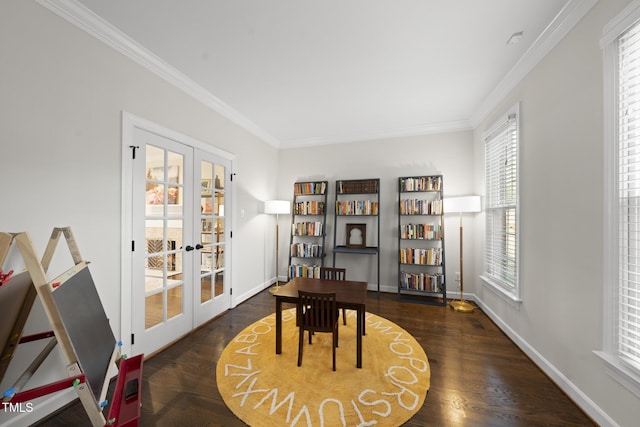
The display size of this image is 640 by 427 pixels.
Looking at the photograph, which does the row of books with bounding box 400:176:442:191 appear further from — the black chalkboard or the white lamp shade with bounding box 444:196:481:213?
the black chalkboard

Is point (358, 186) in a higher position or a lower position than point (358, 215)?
higher

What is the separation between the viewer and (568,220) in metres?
1.93

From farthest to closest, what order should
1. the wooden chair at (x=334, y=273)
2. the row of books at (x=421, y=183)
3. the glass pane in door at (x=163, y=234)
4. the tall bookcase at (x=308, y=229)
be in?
the tall bookcase at (x=308, y=229)
the row of books at (x=421, y=183)
the wooden chair at (x=334, y=273)
the glass pane in door at (x=163, y=234)

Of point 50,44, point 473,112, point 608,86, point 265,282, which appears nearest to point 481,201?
point 473,112

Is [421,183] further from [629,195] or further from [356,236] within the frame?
[629,195]

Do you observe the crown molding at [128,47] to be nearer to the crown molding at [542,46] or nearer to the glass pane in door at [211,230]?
the glass pane in door at [211,230]

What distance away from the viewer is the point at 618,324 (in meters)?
1.53

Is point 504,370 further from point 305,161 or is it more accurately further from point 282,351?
point 305,161

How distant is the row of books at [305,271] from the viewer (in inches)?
172

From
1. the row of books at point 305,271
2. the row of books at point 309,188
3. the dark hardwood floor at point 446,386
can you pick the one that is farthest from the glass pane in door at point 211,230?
the row of books at point 309,188

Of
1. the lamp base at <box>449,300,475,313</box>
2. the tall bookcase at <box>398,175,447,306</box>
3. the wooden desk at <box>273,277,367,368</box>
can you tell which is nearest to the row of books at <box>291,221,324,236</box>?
the tall bookcase at <box>398,175,447,306</box>

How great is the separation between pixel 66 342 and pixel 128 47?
92.2 inches

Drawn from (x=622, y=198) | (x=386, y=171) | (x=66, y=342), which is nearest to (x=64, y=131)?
(x=66, y=342)

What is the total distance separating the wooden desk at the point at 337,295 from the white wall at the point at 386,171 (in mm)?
1813
